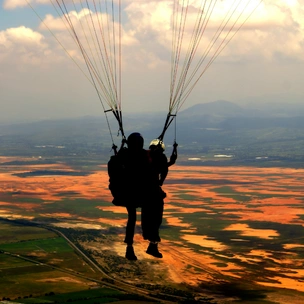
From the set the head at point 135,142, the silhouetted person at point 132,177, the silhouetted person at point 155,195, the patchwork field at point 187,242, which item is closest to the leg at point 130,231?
the silhouetted person at point 132,177

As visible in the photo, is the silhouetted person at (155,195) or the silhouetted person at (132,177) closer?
the silhouetted person at (132,177)

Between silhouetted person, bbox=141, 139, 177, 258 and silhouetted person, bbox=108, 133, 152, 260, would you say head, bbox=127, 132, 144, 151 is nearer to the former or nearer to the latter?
silhouetted person, bbox=108, 133, 152, 260

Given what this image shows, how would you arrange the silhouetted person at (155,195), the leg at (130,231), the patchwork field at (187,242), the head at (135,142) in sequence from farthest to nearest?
1. the patchwork field at (187,242)
2. the leg at (130,231)
3. the silhouetted person at (155,195)
4. the head at (135,142)

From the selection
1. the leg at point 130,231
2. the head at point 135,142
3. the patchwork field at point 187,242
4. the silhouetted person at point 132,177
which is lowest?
the patchwork field at point 187,242

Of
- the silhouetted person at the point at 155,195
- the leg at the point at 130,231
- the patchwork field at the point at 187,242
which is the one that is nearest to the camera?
the silhouetted person at the point at 155,195

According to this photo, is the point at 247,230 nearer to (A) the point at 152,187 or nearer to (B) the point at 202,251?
(B) the point at 202,251

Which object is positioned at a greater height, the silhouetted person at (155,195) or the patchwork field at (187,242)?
the silhouetted person at (155,195)

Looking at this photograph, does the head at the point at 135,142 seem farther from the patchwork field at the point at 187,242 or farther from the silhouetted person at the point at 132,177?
the patchwork field at the point at 187,242

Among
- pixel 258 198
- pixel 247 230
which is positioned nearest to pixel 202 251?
pixel 247 230

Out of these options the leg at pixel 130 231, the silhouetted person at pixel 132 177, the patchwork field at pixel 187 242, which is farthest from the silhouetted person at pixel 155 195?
the patchwork field at pixel 187 242

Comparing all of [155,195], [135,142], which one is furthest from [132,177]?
[135,142]
